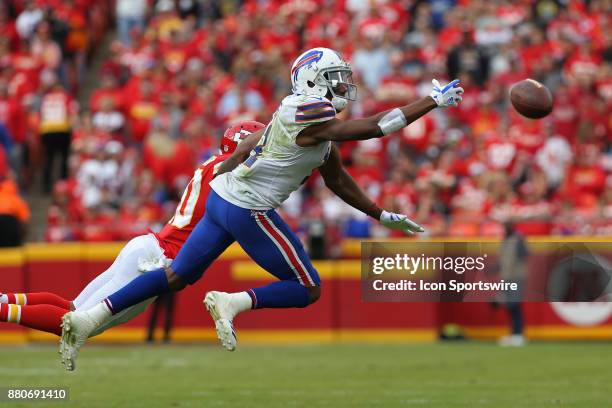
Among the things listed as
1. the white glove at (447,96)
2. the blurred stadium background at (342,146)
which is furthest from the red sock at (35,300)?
the blurred stadium background at (342,146)

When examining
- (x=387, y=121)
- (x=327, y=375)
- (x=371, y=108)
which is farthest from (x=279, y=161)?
(x=371, y=108)

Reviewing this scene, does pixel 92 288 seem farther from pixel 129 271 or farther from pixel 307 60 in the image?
pixel 307 60

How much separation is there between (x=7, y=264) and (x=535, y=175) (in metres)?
5.79

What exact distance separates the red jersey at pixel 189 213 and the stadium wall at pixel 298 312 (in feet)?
19.0

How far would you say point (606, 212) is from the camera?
1355cm

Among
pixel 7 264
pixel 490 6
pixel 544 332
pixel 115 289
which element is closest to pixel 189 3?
pixel 490 6

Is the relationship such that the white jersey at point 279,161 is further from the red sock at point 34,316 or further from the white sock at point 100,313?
the red sock at point 34,316

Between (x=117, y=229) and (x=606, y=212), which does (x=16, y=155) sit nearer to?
(x=117, y=229)

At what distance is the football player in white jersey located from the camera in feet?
24.8

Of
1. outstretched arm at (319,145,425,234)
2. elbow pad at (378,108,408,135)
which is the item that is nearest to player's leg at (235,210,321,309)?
outstretched arm at (319,145,425,234)

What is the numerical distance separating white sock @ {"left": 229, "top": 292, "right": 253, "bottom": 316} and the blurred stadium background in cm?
605

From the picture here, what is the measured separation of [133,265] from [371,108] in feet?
24.7

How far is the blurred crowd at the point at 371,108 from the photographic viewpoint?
46.6 feet

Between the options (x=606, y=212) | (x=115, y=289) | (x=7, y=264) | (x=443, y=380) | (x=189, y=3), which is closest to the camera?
(x=115, y=289)
